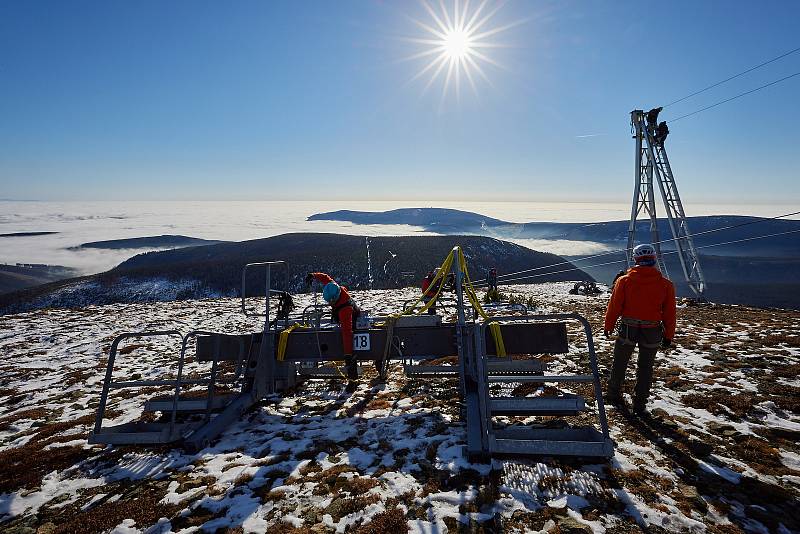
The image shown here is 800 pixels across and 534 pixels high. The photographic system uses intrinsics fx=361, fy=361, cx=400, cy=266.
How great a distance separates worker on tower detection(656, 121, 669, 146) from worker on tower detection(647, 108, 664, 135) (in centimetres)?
29

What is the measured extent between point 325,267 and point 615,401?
84.8 meters

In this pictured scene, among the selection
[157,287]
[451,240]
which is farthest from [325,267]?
[451,240]

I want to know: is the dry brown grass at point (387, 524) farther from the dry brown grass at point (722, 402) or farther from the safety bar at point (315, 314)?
the dry brown grass at point (722, 402)

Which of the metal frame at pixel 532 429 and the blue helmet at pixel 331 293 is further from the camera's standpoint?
the blue helmet at pixel 331 293

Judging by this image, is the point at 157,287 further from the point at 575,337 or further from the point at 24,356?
the point at 575,337

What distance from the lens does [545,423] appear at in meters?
5.57

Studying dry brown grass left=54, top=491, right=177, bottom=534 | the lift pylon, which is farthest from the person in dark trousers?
dry brown grass left=54, top=491, right=177, bottom=534

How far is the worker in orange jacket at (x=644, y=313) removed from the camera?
18.4ft

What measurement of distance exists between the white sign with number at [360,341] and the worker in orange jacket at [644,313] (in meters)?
4.04

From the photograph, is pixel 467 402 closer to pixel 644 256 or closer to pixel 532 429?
pixel 532 429

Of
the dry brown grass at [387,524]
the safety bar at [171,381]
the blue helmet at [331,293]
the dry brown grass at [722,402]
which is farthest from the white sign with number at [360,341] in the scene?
the dry brown grass at [722,402]

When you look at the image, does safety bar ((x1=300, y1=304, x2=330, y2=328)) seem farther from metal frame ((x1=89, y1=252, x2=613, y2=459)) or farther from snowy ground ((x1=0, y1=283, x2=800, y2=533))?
snowy ground ((x1=0, y1=283, x2=800, y2=533))

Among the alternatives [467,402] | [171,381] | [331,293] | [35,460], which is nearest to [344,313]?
[331,293]

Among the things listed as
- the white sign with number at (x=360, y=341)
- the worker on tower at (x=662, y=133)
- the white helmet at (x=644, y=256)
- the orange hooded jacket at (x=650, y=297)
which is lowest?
the white sign with number at (x=360, y=341)
